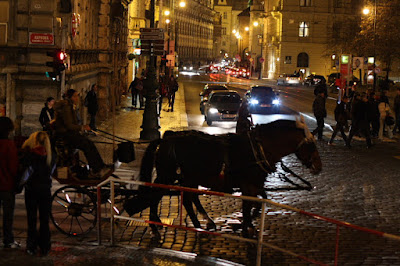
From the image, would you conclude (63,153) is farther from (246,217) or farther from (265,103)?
(265,103)

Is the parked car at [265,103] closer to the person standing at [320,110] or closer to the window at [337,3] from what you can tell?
the person standing at [320,110]

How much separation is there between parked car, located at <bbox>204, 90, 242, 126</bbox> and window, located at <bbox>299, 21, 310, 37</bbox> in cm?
5883

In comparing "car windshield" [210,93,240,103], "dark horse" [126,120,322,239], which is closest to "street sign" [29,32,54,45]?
"dark horse" [126,120,322,239]

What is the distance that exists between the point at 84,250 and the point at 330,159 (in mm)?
11874

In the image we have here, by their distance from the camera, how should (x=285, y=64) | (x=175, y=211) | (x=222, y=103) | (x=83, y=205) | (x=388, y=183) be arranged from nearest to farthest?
(x=83, y=205) → (x=175, y=211) → (x=388, y=183) → (x=222, y=103) → (x=285, y=64)

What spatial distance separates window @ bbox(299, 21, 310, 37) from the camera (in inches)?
3410

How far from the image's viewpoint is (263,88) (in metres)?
36.3

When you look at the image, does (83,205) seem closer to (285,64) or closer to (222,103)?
(222,103)

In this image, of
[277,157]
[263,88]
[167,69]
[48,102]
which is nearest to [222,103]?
[263,88]

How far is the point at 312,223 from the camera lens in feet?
35.3

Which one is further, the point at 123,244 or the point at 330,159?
the point at 330,159

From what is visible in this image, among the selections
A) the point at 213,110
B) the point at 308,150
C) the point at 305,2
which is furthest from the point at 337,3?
the point at 308,150

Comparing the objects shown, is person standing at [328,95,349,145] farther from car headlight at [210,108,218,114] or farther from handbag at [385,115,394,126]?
car headlight at [210,108,218,114]

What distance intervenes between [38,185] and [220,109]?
69.1 feet
